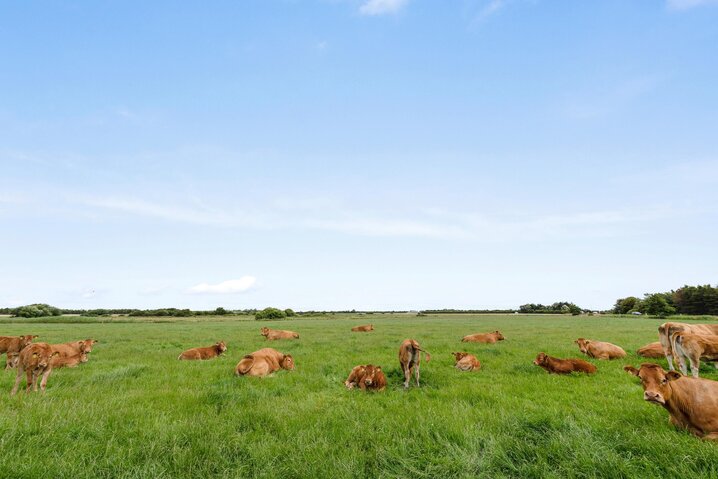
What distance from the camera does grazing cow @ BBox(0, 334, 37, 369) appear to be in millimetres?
12289

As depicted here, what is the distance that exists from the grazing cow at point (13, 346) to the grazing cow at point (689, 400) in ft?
57.6

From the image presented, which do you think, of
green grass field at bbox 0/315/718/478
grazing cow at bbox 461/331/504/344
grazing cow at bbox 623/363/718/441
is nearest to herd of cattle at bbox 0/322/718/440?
grazing cow at bbox 623/363/718/441

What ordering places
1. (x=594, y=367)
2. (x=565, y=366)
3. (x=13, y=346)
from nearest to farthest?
(x=565, y=366) < (x=594, y=367) < (x=13, y=346)

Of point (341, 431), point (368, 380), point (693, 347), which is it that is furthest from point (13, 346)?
point (693, 347)

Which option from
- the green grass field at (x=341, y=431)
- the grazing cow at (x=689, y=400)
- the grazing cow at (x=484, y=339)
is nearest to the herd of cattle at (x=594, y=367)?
the grazing cow at (x=689, y=400)

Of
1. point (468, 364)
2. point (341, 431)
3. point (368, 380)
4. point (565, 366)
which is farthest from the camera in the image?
point (468, 364)

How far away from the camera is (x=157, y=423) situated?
6102 mm

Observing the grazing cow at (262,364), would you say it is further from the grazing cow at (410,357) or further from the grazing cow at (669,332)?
the grazing cow at (669,332)

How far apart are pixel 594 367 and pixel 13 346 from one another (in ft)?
68.9

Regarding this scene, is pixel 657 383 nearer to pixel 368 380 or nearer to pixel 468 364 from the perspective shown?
pixel 368 380

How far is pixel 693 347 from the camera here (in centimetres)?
951

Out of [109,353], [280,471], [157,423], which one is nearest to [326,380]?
[157,423]

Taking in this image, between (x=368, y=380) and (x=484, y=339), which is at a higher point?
(x=368, y=380)

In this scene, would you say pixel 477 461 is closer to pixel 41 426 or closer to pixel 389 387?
pixel 389 387
